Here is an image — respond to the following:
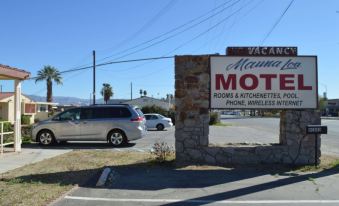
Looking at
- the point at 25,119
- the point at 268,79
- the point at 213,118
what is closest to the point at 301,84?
the point at 268,79

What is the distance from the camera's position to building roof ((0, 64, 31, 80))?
603 inches

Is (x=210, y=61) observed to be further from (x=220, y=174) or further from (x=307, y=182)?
(x=307, y=182)

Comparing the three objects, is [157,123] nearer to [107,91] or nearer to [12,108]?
[12,108]

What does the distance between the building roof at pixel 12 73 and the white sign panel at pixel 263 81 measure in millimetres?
6863

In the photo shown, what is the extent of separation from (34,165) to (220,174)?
203 inches

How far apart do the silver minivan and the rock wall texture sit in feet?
23.4

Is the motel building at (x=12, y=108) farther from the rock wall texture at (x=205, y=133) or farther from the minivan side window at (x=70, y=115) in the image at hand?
the rock wall texture at (x=205, y=133)

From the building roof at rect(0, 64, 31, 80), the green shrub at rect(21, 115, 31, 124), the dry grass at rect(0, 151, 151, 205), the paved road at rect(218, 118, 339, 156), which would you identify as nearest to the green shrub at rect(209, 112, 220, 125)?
the paved road at rect(218, 118, 339, 156)

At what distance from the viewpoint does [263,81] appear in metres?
13.3

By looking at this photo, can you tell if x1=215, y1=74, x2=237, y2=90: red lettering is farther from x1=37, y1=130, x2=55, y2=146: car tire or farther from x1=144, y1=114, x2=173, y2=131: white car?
x1=144, y1=114, x2=173, y2=131: white car

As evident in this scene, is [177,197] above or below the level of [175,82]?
below

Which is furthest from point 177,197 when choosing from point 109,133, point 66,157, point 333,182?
point 109,133

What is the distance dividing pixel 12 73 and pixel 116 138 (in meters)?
5.70

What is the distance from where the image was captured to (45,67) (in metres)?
83.9
